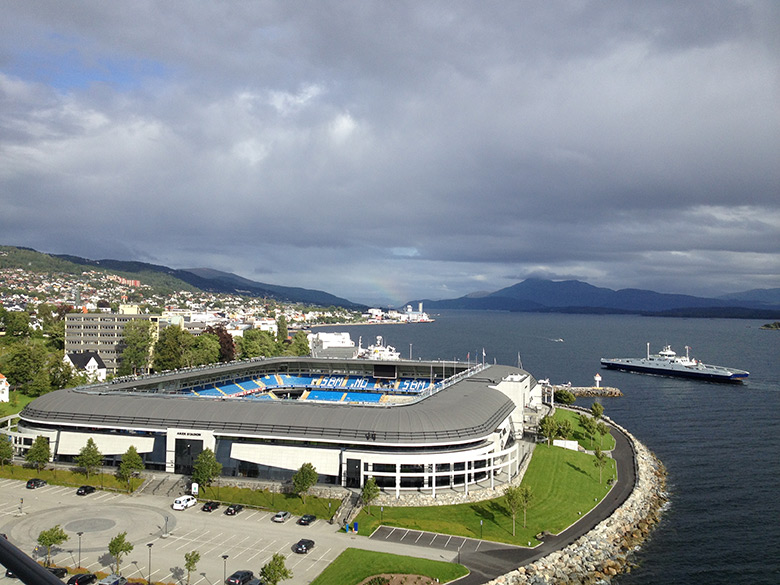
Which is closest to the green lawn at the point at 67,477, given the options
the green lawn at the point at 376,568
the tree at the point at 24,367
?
the green lawn at the point at 376,568

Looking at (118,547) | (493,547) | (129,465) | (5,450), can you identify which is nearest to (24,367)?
(5,450)

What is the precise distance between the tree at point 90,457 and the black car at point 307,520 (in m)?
26.5

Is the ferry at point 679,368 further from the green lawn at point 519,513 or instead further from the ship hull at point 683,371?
the green lawn at point 519,513

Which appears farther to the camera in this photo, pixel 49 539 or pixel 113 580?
pixel 49 539

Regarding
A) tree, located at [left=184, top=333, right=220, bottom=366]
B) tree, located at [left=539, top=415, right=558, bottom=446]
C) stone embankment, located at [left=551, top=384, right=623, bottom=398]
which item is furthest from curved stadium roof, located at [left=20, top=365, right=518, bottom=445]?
stone embankment, located at [left=551, top=384, right=623, bottom=398]

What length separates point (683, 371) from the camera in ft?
577

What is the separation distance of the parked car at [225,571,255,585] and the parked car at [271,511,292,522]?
11725 millimetres

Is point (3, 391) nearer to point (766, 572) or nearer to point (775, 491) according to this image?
point (766, 572)

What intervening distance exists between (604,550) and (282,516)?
101 ft

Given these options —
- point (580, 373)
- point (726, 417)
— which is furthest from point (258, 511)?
point (580, 373)

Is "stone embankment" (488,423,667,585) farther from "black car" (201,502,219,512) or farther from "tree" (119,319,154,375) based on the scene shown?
"tree" (119,319,154,375)

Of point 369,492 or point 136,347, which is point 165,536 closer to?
point 369,492

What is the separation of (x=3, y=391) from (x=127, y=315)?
168 feet

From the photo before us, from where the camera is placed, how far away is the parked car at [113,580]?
4253 cm
